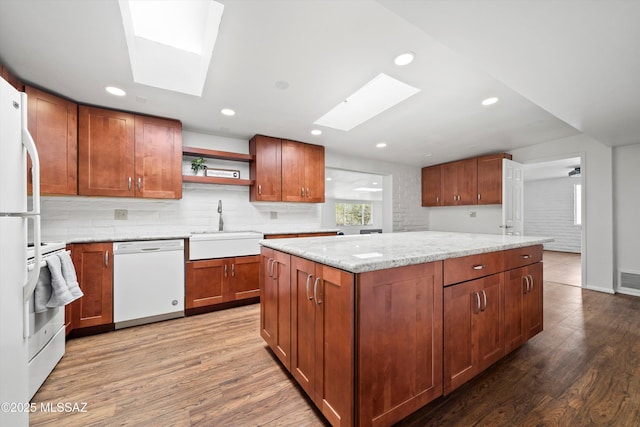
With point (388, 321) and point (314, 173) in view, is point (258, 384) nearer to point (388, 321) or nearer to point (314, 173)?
point (388, 321)

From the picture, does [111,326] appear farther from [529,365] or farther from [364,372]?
[529,365]

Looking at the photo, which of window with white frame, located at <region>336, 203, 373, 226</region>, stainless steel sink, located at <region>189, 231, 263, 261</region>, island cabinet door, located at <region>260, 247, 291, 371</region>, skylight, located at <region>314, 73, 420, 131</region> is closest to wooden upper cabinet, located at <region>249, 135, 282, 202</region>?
stainless steel sink, located at <region>189, 231, 263, 261</region>

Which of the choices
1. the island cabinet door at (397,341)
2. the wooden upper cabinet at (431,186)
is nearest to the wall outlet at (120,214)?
the island cabinet door at (397,341)

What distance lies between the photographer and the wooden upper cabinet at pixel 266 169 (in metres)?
3.46

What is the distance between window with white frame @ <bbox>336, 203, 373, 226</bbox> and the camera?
1205 cm

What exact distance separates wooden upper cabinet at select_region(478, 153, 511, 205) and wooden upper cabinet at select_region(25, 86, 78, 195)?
567 cm

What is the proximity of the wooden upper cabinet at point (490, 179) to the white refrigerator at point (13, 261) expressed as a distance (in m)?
5.37

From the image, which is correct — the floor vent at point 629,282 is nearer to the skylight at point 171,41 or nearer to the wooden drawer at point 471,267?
the wooden drawer at point 471,267

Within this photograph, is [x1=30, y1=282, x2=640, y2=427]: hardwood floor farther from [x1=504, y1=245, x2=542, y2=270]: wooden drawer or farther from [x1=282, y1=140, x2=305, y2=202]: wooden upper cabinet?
[x1=282, y1=140, x2=305, y2=202]: wooden upper cabinet

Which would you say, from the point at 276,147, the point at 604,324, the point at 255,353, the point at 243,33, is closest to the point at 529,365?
the point at 604,324

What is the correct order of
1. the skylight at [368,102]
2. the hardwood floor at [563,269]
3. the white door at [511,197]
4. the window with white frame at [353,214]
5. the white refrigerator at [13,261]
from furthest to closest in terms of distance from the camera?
the window with white frame at [353,214] < the hardwood floor at [563,269] < the white door at [511,197] < the skylight at [368,102] < the white refrigerator at [13,261]

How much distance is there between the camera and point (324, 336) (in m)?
1.22

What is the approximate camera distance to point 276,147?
11.8ft

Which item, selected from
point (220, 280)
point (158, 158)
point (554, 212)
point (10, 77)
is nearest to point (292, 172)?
point (158, 158)
